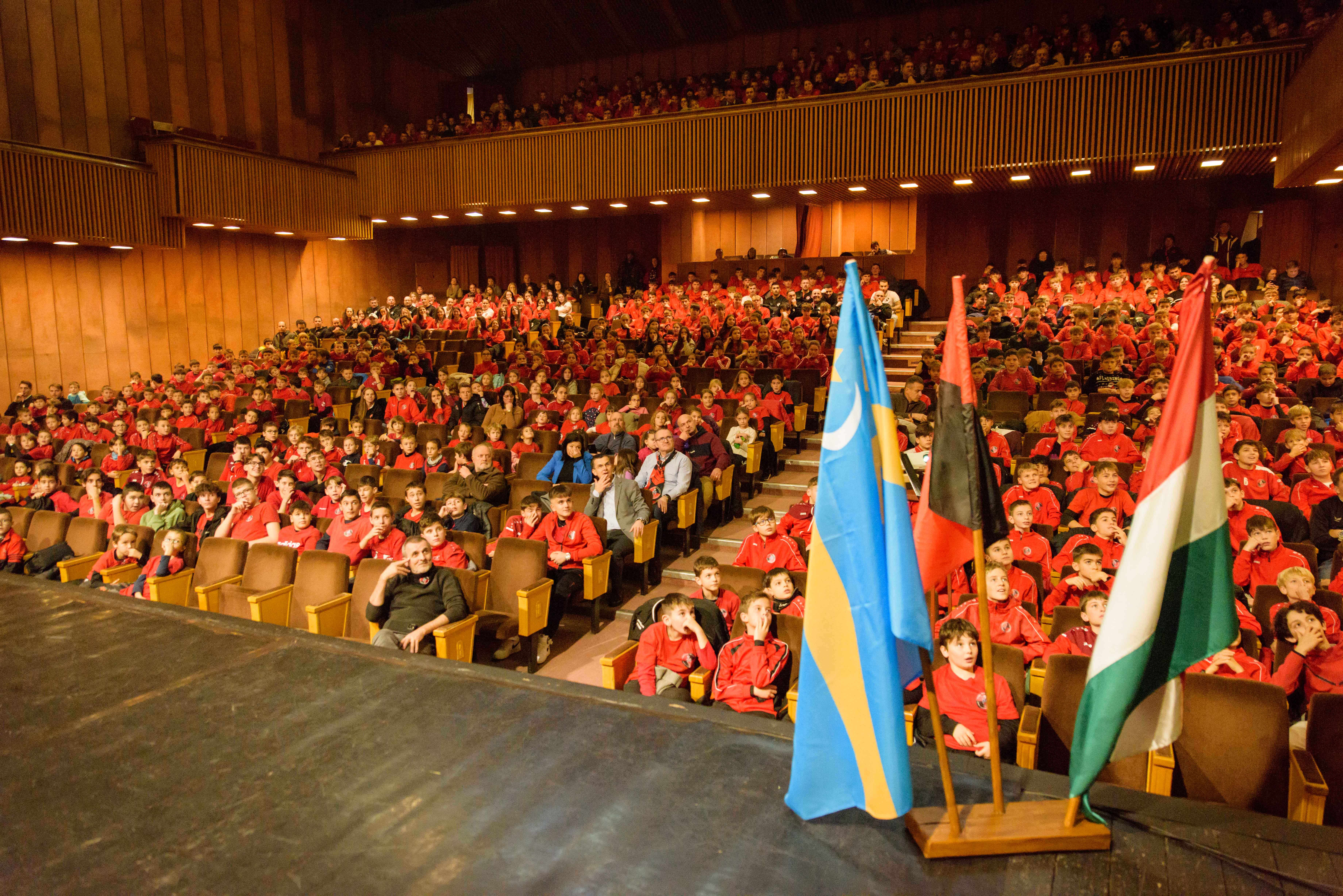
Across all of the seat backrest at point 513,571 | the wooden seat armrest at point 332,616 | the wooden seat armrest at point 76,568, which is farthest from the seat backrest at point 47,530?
the seat backrest at point 513,571

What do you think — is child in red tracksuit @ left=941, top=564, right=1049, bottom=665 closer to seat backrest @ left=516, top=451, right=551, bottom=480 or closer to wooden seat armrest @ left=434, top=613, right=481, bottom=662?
wooden seat armrest @ left=434, top=613, right=481, bottom=662

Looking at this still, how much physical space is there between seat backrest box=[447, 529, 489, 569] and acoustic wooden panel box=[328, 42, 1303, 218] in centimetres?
713

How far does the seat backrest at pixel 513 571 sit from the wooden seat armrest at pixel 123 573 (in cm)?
198

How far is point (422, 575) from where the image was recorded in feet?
12.4

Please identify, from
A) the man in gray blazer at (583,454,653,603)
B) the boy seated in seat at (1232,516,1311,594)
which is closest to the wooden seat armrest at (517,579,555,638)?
the man in gray blazer at (583,454,653,603)

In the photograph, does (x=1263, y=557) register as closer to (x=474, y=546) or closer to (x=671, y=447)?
(x=671, y=447)

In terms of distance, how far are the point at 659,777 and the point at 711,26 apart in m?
14.4

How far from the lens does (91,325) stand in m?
11.0

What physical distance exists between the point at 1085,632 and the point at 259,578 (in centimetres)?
384

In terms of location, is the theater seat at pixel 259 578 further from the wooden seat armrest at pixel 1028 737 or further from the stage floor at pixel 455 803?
the wooden seat armrest at pixel 1028 737

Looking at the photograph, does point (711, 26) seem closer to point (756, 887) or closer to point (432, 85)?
point (432, 85)

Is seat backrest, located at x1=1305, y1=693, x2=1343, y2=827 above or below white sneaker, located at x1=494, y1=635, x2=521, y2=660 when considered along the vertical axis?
above

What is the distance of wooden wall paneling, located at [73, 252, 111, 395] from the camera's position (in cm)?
1090

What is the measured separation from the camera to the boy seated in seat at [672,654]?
10.3 ft
